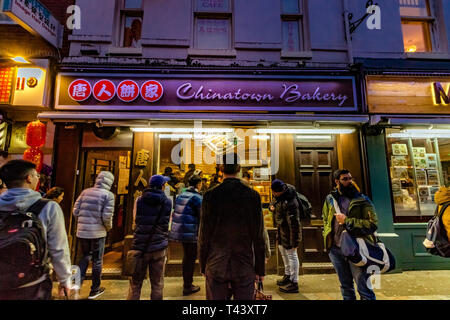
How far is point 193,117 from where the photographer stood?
5438 millimetres

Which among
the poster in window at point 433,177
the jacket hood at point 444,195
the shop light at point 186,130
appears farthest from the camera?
the poster in window at point 433,177

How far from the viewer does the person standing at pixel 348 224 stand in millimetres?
3078

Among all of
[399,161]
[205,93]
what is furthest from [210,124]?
[399,161]

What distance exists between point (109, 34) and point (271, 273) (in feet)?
24.9

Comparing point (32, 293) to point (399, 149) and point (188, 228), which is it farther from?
point (399, 149)

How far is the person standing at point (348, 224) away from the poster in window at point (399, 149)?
149 inches

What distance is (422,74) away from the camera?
5.90 meters

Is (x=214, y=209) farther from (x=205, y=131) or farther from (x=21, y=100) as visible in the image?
(x=21, y=100)

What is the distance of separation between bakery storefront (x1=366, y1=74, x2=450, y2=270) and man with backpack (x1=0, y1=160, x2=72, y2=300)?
21.5 feet

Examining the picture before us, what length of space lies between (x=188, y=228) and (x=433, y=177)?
22.3ft

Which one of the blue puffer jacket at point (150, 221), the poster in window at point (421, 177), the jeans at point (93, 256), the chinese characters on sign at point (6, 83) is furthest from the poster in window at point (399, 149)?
the chinese characters on sign at point (6, 83)

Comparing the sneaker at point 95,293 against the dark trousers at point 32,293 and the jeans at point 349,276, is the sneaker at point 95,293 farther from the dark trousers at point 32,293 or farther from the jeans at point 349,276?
the jeans at point 349,276

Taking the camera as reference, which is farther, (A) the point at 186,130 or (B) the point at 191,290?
(A) the point at 186,130

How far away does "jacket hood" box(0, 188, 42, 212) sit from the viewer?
2.12m
